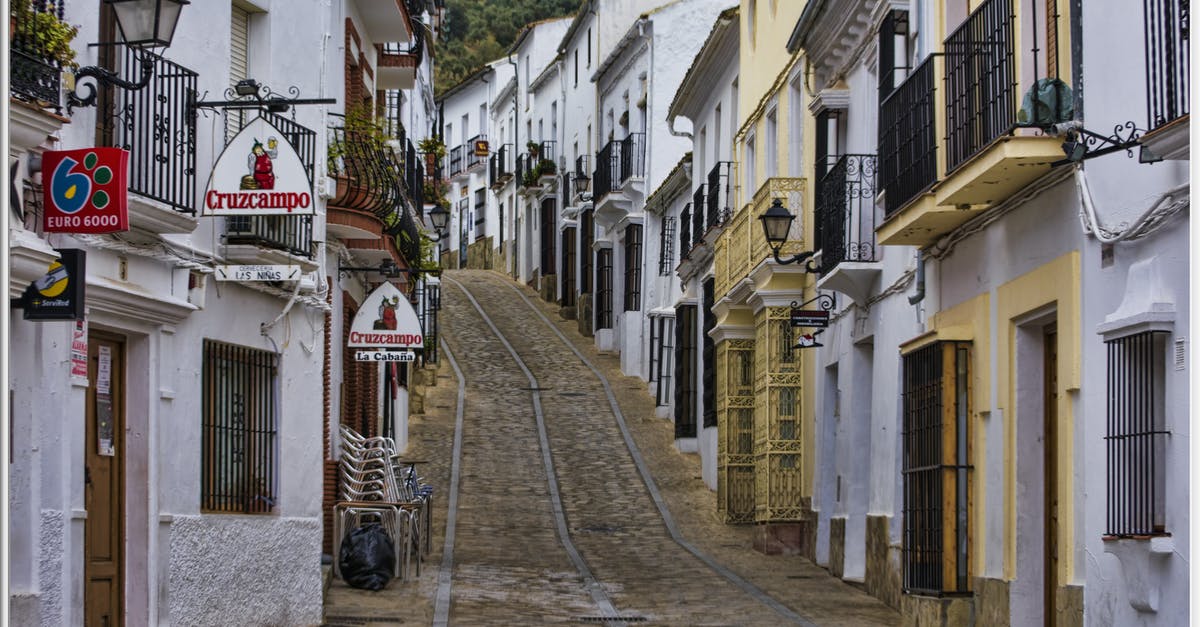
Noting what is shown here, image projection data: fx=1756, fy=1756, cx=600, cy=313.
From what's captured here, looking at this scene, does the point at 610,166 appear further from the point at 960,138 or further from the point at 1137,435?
the point at 1137,435

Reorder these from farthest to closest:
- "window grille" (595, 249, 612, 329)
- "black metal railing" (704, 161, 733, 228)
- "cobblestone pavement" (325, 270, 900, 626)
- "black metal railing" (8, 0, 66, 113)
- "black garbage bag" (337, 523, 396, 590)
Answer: "window grille" (595, 249, 612, 329), "black metal railing" (704, 161, 733, 228), "black garbage bag" (337, 523, 396, 590), "cobblestone pavement" (325, 270, 900, 626), "black metal railing" (8, 0, 66, 113)

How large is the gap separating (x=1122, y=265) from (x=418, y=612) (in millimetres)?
7602

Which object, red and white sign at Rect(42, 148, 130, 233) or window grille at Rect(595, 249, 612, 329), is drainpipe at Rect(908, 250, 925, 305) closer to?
red and white sign at Rect(42, 148, 130, 233)

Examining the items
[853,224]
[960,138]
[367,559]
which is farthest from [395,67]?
[960,138]

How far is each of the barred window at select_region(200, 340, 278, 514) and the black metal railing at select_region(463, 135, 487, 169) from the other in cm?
4884

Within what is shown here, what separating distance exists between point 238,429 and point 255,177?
8.59 ft

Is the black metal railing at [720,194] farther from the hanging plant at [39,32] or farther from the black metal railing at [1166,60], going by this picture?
the hanging plant at [39,32]

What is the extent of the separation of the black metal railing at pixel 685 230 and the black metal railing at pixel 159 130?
18.2 meters

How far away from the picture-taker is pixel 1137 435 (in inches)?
379

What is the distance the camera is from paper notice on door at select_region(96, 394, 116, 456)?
11.8 meters

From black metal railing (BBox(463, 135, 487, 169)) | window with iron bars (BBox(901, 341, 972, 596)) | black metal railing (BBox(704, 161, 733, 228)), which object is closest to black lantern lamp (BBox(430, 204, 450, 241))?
black metal railing (BBox(704, 161, 733, 228))

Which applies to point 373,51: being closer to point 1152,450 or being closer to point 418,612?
point 418,612

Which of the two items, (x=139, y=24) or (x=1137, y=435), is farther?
(x=139, y=24)

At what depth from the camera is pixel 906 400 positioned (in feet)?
46.9
